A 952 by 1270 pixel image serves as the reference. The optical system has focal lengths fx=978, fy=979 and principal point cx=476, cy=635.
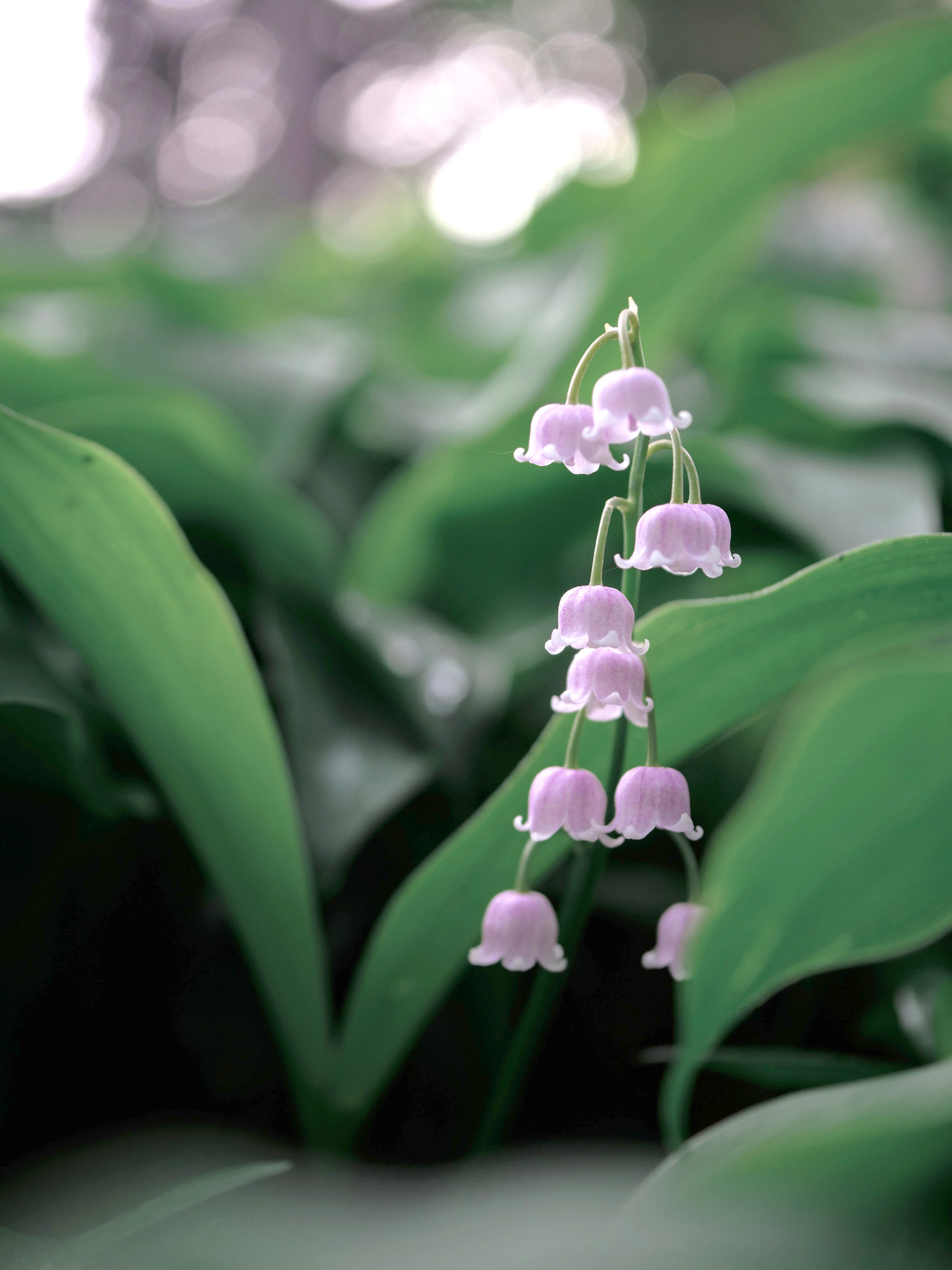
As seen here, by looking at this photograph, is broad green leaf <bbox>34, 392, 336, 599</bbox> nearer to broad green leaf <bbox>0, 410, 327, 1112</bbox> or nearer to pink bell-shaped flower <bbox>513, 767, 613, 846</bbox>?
broad green leaf <bbox>0, 410, 327, 1112</bbox>

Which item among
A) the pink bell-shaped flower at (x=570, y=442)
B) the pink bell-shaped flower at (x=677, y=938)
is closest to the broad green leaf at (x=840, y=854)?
the pink bell-shaped flower at (x=677, y=938)

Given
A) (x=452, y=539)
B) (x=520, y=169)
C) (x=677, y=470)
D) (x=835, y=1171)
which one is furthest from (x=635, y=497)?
(x=520, y=169)

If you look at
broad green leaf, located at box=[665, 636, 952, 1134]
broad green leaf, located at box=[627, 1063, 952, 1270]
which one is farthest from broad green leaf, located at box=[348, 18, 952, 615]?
broad green leaf, located at box=[627, 1063, 952, 1270]

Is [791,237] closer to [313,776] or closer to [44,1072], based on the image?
[313,776]

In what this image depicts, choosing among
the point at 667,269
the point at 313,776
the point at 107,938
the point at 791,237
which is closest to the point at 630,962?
the point at 313,776

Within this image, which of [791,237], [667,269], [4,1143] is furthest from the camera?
[791,237]

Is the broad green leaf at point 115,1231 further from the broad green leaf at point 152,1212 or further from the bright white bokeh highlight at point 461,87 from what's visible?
the bright white bokeh highlight at point 461,87
